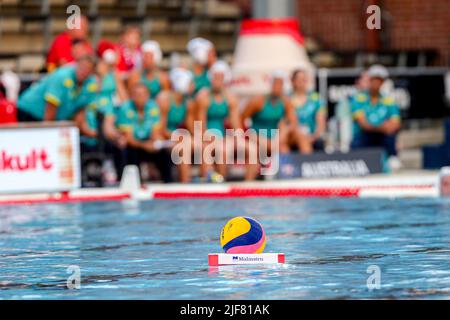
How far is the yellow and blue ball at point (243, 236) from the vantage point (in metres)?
7.73

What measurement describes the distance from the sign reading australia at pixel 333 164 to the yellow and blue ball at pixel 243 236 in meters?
8.62

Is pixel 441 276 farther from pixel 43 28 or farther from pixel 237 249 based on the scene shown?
pixel 43 28

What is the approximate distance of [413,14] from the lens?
24.9 meters

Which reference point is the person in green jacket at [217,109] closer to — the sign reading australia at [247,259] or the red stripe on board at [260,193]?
the red stripe on board at [260,193]

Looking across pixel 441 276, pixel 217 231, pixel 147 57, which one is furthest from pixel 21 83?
pixel 441 276

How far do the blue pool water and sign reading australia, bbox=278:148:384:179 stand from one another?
241cm

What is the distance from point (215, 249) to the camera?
893 centimetres

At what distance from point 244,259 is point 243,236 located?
149mm

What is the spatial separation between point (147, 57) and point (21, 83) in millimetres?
1553

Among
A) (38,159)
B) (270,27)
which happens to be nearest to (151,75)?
(270,27)

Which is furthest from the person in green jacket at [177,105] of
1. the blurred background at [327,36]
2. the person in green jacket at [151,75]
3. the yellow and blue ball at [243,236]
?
the yellow and blue ball at [243,236]

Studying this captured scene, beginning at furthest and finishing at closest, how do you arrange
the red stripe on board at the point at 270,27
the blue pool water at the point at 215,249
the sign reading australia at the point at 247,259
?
the red stripe on board at the point at 270,27 → the sign reading australia at the point at 247,259 → the blue pool water at the point at 215,249

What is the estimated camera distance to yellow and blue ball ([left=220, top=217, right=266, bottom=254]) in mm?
7730

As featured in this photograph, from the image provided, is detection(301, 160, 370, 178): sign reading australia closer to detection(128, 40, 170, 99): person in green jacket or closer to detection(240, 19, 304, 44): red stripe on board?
detection(128, 40, 170, 99): person in green jacket
